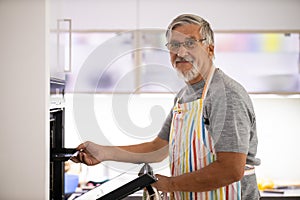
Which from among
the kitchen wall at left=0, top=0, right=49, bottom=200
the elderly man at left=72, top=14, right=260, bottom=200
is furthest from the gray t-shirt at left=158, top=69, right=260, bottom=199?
the kitchen wall at left=0, top=0, right=49, bottom=200

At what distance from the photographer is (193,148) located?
1502mm

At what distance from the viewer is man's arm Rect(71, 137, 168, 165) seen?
1276 mm

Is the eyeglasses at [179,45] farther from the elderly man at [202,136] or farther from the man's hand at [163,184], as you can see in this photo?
the man's hand at [163,184]

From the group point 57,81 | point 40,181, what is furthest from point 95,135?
point 57,81

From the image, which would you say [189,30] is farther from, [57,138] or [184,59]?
[57,138]

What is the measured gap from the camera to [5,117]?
4.16ft

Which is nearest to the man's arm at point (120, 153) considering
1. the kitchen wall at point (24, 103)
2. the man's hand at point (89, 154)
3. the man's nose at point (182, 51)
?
the man's hand at point (89, 154)

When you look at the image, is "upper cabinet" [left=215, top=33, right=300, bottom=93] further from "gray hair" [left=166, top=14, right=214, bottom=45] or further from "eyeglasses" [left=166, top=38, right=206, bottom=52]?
"eyeglasses" [left=166, top=38, right=206, bottom=52]

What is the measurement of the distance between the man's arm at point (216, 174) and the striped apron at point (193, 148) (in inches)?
2.9

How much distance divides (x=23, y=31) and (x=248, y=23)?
166 cm

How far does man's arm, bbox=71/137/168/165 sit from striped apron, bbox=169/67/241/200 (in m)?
0.08

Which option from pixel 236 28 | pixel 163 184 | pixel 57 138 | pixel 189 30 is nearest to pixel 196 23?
pixel 189 30

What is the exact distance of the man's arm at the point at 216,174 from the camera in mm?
1388

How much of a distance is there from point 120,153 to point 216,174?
0.90ft
